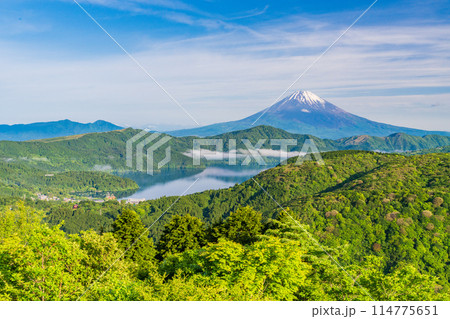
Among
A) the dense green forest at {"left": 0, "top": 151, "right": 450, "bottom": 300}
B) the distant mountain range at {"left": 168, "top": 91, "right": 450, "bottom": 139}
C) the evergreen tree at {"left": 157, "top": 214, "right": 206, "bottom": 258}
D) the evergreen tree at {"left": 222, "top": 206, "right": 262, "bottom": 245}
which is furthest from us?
the evergreen tree at {"left": 157, "top": 214, "right": 206, "bottom": 258}

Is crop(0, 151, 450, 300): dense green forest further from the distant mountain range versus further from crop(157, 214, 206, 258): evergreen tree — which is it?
the distant mountain range

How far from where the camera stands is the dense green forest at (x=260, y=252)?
12.4 meters

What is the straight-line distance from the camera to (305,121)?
9519 centimetres

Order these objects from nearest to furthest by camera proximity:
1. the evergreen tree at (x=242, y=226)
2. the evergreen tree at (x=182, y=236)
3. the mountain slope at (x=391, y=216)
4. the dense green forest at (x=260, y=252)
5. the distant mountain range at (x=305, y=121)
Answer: the dense green forest at (x=260, y=252), the distant mountain range at (x=305, y=121), the evergreen tree at (x=242, y=226), the evergreen tree at (x=182, y=236), the mountain slope at (x=391, y=216)

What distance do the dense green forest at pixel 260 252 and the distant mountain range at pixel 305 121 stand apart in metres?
5.59

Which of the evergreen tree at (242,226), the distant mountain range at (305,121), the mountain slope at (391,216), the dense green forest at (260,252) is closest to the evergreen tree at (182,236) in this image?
the dense green forest at (260,252)

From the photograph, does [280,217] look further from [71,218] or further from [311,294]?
[71,218]

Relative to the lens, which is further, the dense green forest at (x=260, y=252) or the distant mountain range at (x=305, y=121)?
the distant mountain range at (x=305, y=121)

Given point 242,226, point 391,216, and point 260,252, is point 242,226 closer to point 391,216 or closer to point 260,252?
point 260,252

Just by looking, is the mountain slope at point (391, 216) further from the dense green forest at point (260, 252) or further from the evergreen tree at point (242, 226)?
the evergreen tree at point (242, 226)

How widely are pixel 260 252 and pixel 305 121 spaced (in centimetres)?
8363

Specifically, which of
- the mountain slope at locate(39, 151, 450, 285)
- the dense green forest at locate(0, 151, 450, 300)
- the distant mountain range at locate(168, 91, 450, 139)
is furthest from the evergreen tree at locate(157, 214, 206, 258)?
the distant mountain range at locate(168, 91, 450, 139)

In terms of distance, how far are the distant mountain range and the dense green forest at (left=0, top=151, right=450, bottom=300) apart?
5.59 metres

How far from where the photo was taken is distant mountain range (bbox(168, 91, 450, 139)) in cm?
1723
